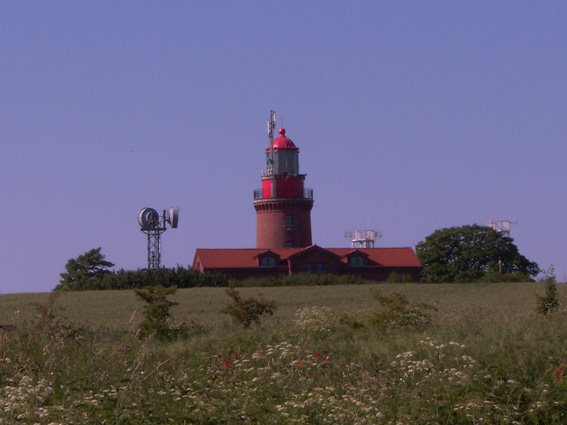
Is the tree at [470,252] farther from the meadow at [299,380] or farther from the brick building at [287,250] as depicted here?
the meadow at [299,380]

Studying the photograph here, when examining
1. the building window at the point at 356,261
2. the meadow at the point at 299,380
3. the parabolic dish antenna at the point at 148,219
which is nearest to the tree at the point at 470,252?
the building window at the point at 356,261

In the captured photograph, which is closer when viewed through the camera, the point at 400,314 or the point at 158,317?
the point at 400,314

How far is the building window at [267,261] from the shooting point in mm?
83250

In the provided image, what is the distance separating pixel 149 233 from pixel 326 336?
6517 centimetres

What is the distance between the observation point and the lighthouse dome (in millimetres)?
91000

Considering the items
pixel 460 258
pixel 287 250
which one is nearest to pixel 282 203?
pixel 287 250

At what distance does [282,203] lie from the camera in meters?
88.8

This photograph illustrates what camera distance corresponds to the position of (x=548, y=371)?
1284cm

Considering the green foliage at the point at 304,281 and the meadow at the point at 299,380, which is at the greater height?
the green foliage at the point at 304,281

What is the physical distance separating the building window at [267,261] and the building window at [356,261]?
5.97 metres

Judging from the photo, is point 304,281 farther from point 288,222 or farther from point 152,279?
point 288,222

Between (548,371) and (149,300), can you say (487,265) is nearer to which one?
(149,300)

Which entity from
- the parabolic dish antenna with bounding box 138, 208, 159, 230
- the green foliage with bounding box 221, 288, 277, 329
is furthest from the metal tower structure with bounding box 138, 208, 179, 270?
the green foliage with bounding box 221, 288, 277, 329

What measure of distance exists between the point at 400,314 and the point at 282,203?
66.2m
